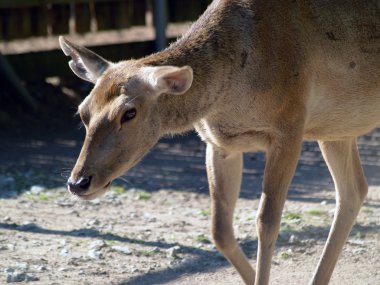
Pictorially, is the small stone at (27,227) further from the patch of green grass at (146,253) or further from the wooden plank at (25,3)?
the wooden plank at (25,3)

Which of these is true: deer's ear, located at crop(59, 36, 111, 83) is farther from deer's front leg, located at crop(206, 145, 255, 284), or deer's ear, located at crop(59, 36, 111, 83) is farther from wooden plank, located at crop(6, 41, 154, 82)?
wooden plank, located at crop(6, 41, 154, 82)

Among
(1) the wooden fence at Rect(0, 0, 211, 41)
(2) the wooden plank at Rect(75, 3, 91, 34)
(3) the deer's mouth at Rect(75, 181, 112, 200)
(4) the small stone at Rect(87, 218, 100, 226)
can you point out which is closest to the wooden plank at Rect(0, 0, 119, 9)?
(1) the wooden fence at Rect(0, 0, 211, 41)

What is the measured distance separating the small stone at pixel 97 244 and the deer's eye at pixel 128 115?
2.51 meters

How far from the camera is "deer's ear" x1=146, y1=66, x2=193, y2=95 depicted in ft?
19.0

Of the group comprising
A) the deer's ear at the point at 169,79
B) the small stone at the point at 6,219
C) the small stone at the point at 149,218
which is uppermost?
the deer's ear at the point at 169,79

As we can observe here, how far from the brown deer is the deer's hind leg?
0.36 m

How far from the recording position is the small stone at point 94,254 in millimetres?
7898

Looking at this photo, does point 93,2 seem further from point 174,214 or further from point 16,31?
point 174,214

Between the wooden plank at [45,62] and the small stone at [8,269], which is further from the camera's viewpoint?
the wooden plank at [45,62]

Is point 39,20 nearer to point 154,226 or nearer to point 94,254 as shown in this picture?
point 154,226

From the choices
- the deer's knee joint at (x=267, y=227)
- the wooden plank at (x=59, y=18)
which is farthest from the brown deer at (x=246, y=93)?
the wooden plank at (x=59, y=18)

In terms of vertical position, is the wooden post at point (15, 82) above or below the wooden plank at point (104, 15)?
below

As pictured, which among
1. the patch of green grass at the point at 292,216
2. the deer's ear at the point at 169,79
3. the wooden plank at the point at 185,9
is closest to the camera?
the deer's ear at the point at 169,79

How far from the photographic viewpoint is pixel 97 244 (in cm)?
817
